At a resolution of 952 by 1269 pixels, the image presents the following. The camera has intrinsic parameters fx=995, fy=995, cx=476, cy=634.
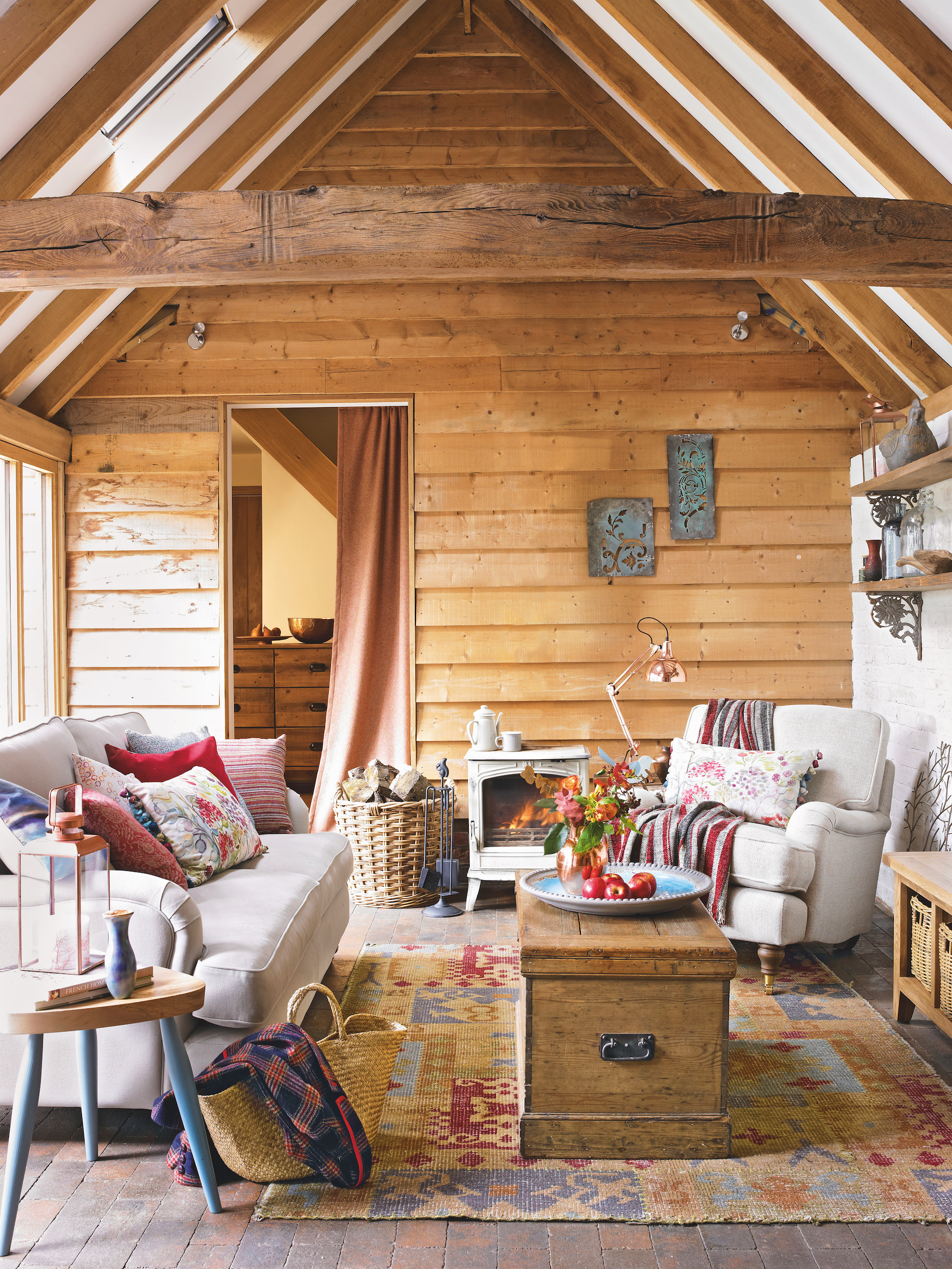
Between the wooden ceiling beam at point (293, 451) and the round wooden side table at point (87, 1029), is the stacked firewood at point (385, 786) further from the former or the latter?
the wooden ceiling beam at point (293, 451)

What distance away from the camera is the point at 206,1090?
7.12 ft

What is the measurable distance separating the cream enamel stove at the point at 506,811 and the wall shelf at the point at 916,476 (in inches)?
66.0

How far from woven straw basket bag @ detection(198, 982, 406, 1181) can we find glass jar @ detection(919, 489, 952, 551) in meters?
2.82

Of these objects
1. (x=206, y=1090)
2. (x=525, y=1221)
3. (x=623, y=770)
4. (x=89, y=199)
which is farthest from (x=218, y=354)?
(x=525, y=1221)

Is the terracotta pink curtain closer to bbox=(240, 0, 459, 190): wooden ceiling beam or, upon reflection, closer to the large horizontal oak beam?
bbox=(240, 0, 459, 190): wooden ceiling beam

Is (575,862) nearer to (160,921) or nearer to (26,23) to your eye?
(160,921)

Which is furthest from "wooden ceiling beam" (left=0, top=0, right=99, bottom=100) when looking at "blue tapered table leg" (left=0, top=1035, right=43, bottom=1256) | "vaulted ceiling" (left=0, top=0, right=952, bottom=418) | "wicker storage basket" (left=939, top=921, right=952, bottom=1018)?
"wicker storage basket" (left=939, top=921, right=952, bottom=1018)

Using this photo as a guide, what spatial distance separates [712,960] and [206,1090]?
1.17 metres

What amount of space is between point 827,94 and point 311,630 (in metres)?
4.77

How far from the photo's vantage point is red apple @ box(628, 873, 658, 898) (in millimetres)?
2596

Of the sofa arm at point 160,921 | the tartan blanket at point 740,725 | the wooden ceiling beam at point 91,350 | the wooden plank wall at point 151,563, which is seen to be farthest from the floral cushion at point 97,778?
the wooden ceiling beam at point 91,350

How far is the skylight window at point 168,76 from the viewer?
3594mm

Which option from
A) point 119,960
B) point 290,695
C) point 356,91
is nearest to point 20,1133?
point 119,960

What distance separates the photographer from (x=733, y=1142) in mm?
2385
